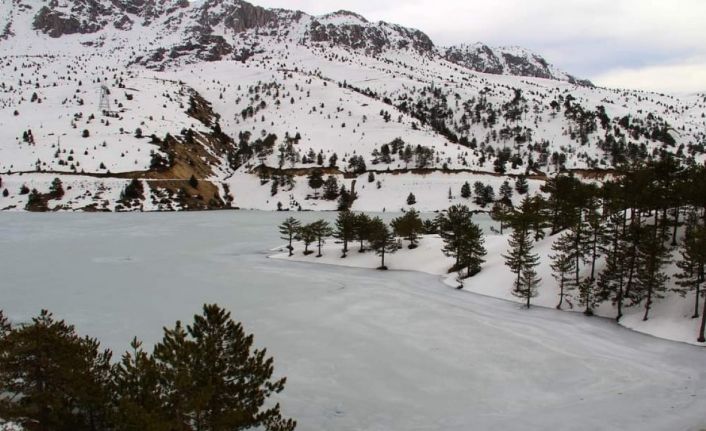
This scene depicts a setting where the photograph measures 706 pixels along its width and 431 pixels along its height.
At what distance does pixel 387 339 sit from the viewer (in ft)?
120

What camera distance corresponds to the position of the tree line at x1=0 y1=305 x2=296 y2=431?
49.6 feet

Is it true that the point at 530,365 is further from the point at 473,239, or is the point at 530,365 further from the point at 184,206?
the point at 184,206

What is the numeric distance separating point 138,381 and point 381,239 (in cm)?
5497

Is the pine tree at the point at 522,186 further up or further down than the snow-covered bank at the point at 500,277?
further up

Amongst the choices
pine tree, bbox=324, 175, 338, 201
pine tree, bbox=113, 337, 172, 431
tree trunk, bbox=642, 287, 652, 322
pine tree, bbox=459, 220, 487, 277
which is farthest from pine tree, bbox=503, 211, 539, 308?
pine tree, bbox=324, 175, 338, 201

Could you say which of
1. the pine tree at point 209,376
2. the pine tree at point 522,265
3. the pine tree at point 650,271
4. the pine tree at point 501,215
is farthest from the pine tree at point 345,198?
the pine tree at point 209,376

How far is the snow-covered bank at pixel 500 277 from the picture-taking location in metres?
39.2

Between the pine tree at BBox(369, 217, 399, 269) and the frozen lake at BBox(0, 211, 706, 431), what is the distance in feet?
17.7

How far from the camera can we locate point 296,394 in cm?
2550

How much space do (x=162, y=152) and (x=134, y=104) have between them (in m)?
55.4

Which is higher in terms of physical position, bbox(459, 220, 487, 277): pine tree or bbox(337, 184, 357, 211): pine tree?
bbox(337, 184, 357, 211): pine tree

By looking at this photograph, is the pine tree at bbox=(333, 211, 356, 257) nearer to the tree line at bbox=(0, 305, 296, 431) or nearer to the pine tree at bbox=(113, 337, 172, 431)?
the tree line at bbox=(0, 305, 296, 431)

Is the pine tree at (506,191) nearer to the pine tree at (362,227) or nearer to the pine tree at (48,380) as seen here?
the pine tree at (362,227)

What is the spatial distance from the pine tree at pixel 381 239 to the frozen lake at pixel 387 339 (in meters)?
5.40
